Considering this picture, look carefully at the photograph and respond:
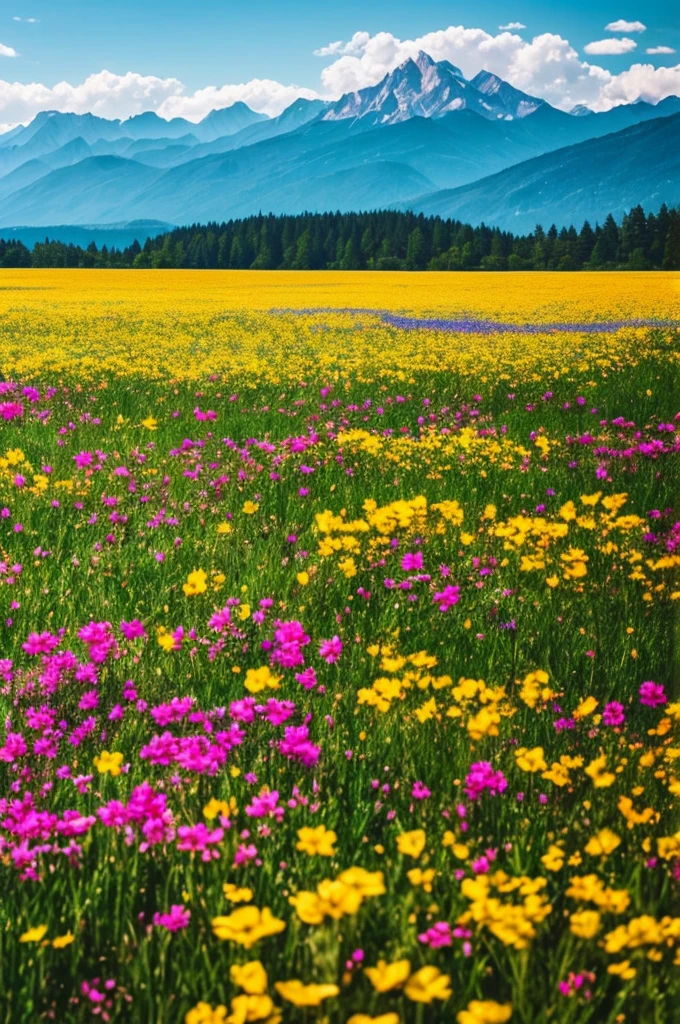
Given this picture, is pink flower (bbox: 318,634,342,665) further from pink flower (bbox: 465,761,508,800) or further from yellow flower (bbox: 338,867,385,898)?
yellow flower (bbox: 338,867,385,898)

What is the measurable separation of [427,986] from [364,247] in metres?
113

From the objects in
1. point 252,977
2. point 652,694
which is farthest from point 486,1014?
point 652,694

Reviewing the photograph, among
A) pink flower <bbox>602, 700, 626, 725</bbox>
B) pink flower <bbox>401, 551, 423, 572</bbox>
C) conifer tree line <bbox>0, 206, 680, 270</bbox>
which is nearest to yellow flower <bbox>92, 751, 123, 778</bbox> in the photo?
pink flower <bbox>602, 700, 626, 725</bbox>

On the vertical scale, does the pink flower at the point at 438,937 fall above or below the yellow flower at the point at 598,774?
below

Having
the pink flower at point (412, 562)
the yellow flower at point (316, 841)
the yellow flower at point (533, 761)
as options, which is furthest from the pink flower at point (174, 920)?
the pink flower at point (412, 562)

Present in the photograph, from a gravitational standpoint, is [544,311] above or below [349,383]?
above

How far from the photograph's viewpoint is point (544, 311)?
28266 mm

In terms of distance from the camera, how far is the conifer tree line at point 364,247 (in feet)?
A: 284

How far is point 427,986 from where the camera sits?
1367 millimetres

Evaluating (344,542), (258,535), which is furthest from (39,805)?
(258,535)

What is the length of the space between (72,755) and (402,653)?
5.16ft

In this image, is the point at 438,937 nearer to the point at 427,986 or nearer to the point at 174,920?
the point at 427,986

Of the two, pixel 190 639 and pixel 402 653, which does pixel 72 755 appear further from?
pixel 402 653

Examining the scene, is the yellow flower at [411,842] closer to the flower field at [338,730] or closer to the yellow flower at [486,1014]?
the flower field at [338,730]
